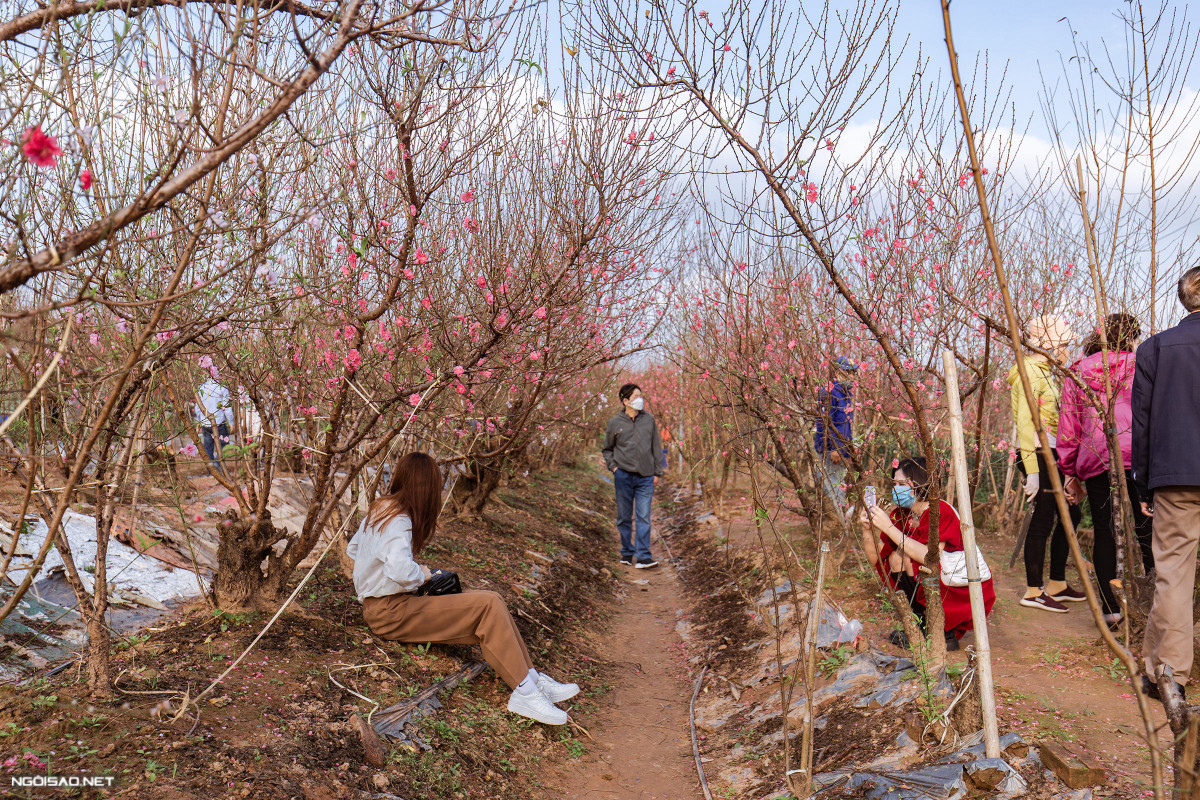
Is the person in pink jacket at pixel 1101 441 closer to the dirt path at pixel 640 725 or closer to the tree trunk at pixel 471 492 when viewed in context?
the dirt path at pixel 640 725

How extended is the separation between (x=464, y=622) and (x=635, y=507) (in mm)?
4949

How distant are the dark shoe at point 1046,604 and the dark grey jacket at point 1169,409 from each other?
7.03 ft

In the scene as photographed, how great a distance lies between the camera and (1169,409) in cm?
314

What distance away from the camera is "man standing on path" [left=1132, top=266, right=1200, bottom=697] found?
3072mm

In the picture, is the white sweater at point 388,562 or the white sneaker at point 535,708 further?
the white sneaker at point 535,708

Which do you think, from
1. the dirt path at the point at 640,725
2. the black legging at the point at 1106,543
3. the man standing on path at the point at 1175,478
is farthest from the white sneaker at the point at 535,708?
the black legging at the point at 1106,543

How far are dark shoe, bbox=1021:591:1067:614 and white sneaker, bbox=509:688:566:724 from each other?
10.4ft

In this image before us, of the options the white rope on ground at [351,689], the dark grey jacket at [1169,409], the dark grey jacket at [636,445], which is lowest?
the white rope on ground at [351,689]

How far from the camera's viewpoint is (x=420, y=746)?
3.48m

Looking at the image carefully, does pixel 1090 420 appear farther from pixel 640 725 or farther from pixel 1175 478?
pixel 640 725

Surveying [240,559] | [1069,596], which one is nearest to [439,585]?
[240,559]

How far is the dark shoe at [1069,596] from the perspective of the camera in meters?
5.16

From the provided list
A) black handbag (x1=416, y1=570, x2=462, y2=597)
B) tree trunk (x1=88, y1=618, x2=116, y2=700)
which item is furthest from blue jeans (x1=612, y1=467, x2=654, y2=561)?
tree trunk (x1=88, y1=618, x2=116, y2=700)

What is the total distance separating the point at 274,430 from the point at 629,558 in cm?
536
